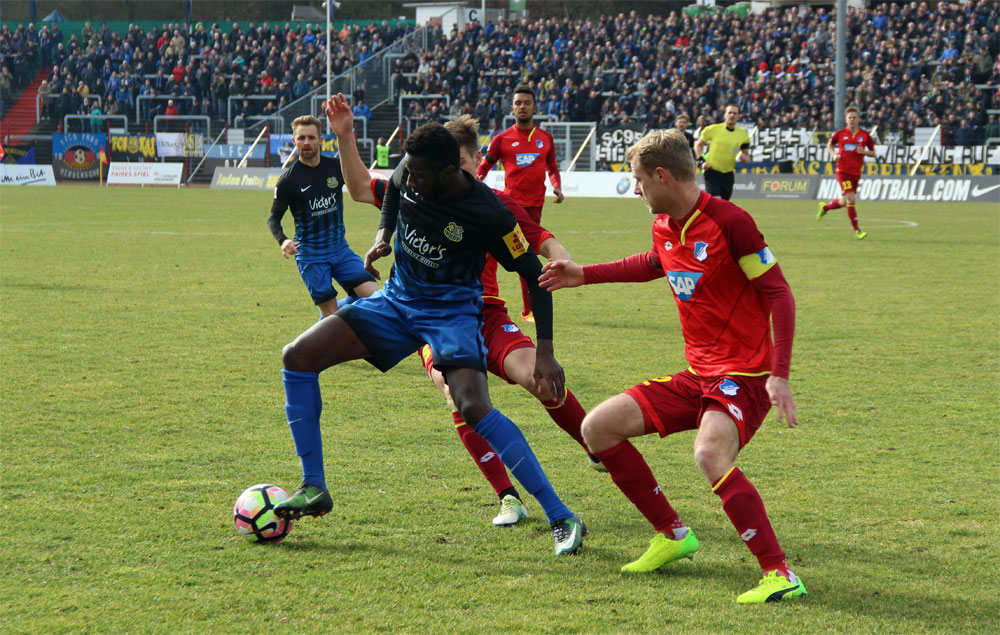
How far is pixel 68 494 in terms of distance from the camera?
5.05 meters

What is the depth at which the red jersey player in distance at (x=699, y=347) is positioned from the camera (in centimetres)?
405

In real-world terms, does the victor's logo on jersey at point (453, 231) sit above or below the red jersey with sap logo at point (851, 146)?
above

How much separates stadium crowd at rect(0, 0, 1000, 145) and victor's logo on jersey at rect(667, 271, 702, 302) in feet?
95.4

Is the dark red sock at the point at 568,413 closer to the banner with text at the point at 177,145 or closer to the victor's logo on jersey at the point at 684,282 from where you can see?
the victor's logo on jersey at the point at 684,282

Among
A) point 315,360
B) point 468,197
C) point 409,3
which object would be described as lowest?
point 315,360

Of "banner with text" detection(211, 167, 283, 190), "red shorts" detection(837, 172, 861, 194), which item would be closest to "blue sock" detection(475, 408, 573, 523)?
"red shorts" detection(837, 172, 861, 194)

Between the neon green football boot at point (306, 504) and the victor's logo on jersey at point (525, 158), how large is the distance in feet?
24.8

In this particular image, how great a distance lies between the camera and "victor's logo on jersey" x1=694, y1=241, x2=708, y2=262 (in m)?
4.19

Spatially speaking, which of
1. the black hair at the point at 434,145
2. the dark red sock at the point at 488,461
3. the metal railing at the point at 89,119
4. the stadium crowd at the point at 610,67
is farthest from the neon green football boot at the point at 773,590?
the metal railing at the point at 89,119

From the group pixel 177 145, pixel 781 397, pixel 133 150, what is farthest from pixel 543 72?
pixel 781 397

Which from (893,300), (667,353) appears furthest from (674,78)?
(667,353)

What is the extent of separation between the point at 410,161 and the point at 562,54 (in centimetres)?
3938

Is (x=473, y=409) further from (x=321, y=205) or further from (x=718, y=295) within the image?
(x=321, y=205)

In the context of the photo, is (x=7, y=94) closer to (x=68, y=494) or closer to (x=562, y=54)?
(x=562, y=54)
